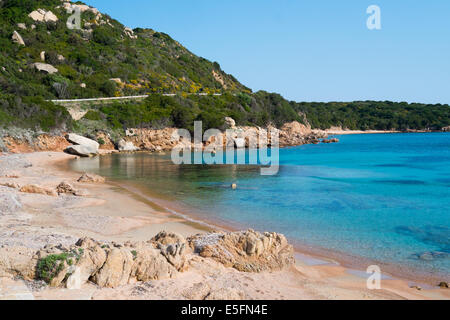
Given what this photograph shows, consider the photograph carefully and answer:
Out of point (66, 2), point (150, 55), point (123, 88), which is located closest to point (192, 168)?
point (123, 88)

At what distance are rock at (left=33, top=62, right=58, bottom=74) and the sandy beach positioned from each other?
38.7 metres

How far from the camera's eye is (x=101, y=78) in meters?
53.2

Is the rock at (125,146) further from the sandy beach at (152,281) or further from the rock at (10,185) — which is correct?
the sandy beach at (152,281)

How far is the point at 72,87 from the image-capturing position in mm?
47906

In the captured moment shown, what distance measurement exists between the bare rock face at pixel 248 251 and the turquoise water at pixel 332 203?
2994 millimetres

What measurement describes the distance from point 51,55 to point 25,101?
17878mm

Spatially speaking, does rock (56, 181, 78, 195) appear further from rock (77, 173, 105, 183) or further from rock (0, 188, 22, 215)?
rock (77, 173, 105, 183)

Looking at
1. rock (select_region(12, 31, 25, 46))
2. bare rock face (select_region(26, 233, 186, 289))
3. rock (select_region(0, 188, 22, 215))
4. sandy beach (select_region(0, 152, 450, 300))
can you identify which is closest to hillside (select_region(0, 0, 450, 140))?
rock (select_region(12, 31, 25, 46))

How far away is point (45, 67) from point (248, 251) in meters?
49.0

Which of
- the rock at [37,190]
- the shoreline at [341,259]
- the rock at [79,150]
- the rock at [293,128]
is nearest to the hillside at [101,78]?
the rock at [293,128]

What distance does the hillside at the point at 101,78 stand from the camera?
133 feet

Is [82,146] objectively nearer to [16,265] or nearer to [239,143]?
[239,143]

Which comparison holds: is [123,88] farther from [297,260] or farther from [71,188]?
[297,260]

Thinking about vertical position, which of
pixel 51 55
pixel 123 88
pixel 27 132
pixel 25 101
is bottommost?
pixel 27 132
